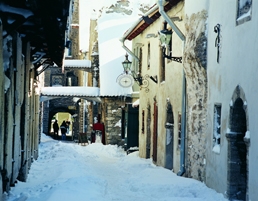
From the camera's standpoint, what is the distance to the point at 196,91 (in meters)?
11.6

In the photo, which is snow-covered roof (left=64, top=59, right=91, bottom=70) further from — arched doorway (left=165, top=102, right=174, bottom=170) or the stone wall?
the stone wall

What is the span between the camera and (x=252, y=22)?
7.87 meters

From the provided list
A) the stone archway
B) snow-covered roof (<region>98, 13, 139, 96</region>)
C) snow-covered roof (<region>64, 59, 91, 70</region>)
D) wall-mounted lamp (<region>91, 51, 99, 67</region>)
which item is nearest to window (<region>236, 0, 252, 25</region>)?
the stone archway

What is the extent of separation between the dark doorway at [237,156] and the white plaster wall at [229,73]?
0.28 metres

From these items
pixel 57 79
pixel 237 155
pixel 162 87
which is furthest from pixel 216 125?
pixel 57 79

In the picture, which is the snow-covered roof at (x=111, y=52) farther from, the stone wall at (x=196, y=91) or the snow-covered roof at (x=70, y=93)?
the stone wall at (x=196, y=91)

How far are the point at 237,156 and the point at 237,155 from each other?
2cm

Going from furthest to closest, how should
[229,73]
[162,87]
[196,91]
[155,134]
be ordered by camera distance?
[155,134], [162,87], [196,91], [229,73]

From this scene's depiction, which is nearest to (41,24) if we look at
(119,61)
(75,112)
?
(119,61)

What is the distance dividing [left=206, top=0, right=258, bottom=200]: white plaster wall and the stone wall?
1.16ft

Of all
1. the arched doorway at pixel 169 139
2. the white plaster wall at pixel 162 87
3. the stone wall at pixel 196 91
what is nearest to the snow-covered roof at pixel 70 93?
the white plaster wall at pixel 162 87

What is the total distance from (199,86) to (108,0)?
19.2 metres

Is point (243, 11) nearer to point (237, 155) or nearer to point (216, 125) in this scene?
point (237, 155)

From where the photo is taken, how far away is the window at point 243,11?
26.7 ft
